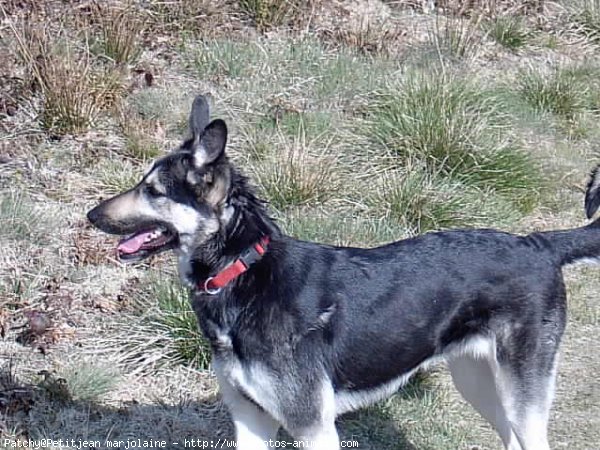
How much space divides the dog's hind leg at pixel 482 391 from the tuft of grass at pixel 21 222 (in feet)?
9.82

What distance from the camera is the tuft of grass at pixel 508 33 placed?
10172mm

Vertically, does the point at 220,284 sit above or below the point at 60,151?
above

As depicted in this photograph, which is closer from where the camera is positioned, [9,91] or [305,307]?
[305,307]

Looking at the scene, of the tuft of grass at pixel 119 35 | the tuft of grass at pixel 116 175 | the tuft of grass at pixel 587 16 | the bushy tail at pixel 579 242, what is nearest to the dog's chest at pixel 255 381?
the bushy tail at pixel 579 242

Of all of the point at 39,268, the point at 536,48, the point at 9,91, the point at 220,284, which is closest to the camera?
the point at 220,284

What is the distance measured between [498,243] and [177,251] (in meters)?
1.35

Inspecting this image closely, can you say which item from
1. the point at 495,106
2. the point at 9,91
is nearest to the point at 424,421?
the point at 495,106

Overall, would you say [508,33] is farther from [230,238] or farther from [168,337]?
[230,238]

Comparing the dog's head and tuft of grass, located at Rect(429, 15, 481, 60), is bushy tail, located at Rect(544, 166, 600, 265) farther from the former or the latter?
tuft of grass, located at Rect(429, 15, 481, 60)

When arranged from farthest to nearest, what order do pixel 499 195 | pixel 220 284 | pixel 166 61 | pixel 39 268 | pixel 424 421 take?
pixel 166 61
pixel 499 195
pixel 39 268
pixel 424 421
pixel 220 284

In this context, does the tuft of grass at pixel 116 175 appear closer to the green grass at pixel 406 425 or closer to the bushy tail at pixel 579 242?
the green grass at pixel 406 425

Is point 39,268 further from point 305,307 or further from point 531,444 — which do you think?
point 531,444

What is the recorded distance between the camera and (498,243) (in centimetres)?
470

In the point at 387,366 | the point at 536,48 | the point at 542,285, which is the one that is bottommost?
the point at 536,48
